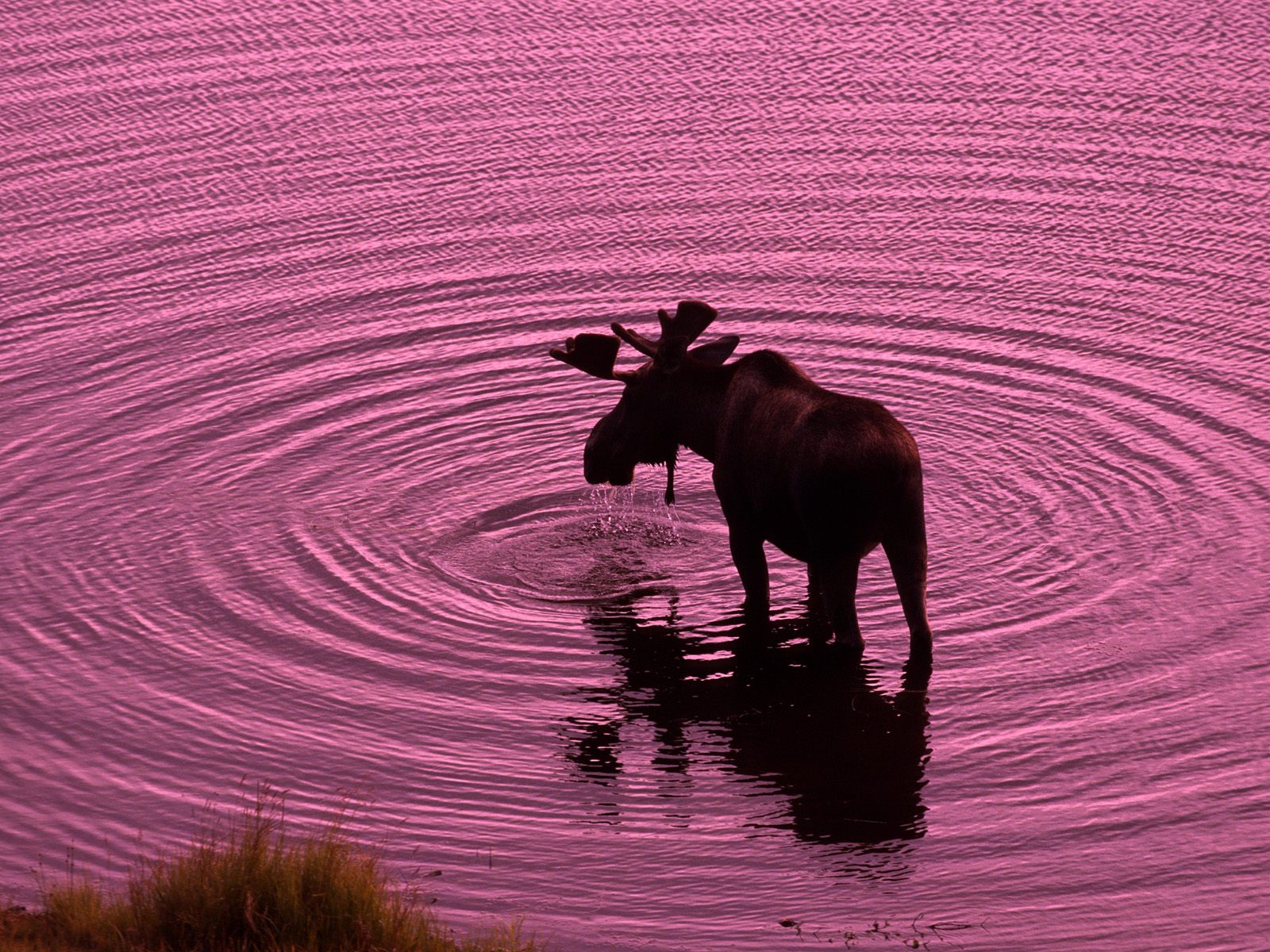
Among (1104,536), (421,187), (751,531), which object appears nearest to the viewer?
(751,531)

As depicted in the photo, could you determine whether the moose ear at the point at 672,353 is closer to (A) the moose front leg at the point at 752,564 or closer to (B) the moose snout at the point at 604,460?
(B) the moose snout at the point at 604,460

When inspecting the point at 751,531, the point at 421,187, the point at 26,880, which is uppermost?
the point at 421,187

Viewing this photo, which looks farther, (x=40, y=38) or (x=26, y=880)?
(x=40, y=38)

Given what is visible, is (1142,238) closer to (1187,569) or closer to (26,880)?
(1187,569)

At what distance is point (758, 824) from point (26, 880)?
4.08m

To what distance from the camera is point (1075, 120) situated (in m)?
24.3

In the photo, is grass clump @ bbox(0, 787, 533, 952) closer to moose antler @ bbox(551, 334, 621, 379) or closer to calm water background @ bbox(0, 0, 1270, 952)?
calm water background @ bbox(0, 0, 1270, 952)

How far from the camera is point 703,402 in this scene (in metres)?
14.8

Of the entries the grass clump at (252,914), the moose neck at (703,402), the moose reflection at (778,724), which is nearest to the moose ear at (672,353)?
the moose neck at (703,402)

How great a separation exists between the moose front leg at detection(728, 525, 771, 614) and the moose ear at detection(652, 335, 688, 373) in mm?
1346

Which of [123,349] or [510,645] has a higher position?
[123,349]

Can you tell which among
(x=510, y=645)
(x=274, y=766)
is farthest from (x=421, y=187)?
(x=274, y=766)

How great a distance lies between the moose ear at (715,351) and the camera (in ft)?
49.0

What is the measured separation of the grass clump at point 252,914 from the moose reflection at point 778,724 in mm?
2372
